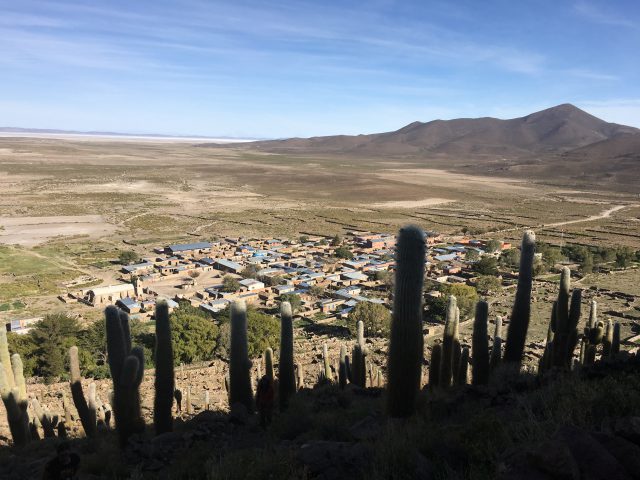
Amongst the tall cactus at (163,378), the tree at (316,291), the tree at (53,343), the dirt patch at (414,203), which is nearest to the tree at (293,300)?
the tree at (316,291)

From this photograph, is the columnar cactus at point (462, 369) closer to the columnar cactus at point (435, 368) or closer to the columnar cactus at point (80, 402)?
the columnar cactus at point (435, 368)

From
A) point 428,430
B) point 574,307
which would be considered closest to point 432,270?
point 574,307

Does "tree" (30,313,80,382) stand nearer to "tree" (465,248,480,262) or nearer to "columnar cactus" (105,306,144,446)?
"columnar cactus" (105,306,144,446)

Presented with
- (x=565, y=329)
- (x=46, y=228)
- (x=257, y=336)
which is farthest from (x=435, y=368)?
A: (x=46, y=228)

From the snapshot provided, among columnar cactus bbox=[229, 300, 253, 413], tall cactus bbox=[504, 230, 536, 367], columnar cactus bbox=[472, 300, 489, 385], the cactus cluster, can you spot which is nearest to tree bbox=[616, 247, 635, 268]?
tall cactus bbox=[504, 230, 536, 367]

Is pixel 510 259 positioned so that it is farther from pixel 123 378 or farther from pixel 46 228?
pixel 46 228
